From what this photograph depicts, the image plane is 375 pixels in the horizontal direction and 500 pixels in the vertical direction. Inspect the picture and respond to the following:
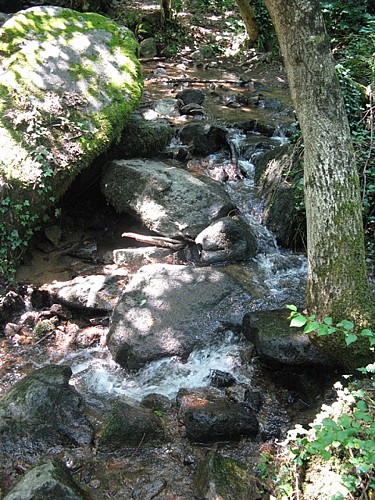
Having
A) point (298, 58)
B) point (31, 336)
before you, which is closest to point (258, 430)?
point (31, 336)

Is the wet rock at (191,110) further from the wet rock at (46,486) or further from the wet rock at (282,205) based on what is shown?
the wet rock at (46,486)

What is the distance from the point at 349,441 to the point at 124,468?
1.83m

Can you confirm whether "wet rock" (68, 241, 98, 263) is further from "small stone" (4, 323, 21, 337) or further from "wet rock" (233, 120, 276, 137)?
"wet rock" (233, 120, 276, 137)

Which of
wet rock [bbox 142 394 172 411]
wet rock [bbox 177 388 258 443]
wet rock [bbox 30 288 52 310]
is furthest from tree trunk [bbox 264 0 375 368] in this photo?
wet rock [bbox 30 288 52 310]

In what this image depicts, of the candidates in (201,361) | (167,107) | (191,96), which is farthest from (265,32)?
(201,361)

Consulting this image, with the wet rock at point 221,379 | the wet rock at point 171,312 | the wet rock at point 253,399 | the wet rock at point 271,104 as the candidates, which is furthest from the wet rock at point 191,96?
the wet rock at point 253,399

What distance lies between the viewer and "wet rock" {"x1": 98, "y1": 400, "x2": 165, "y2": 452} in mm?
3852

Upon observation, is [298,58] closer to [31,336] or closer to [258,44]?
[31,336]

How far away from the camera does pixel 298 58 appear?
383cm

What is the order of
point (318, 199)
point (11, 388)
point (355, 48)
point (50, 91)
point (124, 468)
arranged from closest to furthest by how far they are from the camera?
1. point (124, 468)
2. point (318, 199)
3. point (11, 388)
4. point (50, 91)
5. point (355, 48)

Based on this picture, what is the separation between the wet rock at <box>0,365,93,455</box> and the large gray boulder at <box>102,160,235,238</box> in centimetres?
268

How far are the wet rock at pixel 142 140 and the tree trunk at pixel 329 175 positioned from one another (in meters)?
3.78

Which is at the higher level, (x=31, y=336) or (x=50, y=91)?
(x=50, y=91)

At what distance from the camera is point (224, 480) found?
3.37 m
